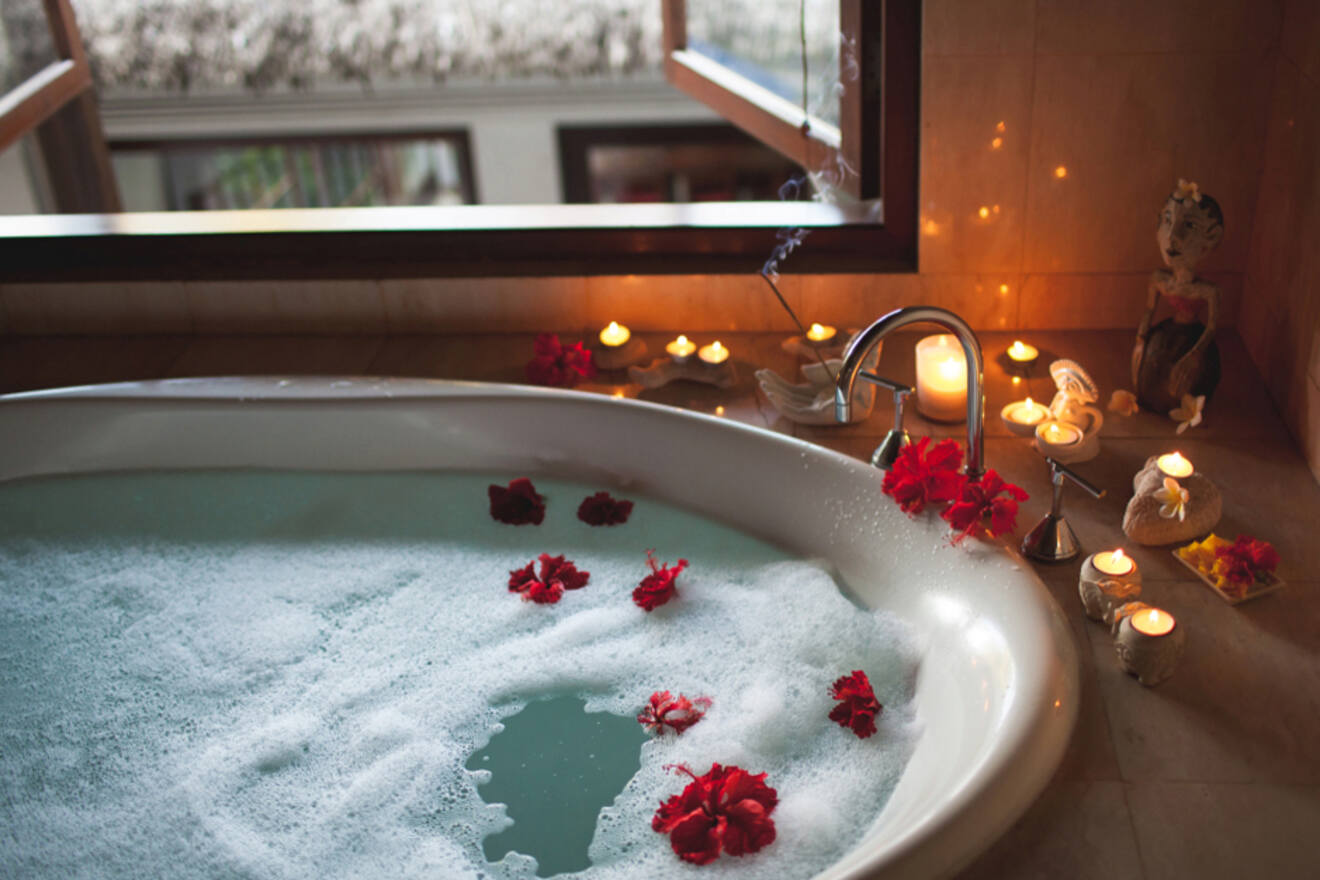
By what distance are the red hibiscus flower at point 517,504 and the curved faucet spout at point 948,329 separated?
26.2 inches

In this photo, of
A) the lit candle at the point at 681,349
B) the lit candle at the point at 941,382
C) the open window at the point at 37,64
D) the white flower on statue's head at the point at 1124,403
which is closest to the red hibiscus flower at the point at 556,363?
the lit candle at the point at 681,349

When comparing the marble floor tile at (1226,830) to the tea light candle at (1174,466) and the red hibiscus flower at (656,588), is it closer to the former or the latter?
the tea light candle at (1174,466)

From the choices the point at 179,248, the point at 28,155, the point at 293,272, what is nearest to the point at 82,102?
the point at 28,155

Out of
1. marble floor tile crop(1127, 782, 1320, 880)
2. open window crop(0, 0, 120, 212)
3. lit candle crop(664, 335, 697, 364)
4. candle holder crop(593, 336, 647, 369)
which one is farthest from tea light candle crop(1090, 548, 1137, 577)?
open window crop(0, 0, 120, 212)

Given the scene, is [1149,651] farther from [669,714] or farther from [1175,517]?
[669,714]

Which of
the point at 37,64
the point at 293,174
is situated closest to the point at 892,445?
the point at 37,64

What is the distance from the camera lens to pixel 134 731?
5.74ft

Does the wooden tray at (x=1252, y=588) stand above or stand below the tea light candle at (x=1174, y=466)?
below

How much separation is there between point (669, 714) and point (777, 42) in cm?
160

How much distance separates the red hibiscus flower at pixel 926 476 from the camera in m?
1.74

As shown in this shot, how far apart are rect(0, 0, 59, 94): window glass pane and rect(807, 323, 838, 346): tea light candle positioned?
7.34ft

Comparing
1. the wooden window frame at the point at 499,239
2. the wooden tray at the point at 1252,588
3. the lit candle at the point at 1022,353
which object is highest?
the wooden window frame at the point at 499,239

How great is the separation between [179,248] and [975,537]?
1.86 m

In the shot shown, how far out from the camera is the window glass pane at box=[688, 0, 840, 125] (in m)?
2.47
